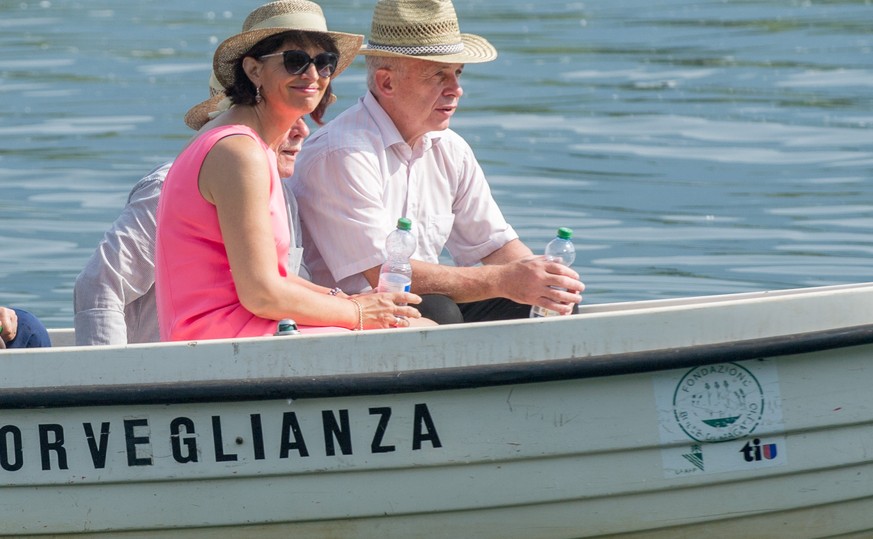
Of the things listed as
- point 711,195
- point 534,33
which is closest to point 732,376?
point 711,195

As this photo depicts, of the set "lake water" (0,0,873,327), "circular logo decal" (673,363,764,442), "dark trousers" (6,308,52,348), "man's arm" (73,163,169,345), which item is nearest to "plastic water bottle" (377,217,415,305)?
"man's arm" (73,163,169,345)

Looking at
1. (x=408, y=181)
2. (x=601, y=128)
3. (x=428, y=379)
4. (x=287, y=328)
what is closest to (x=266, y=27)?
(x=287, y=328)

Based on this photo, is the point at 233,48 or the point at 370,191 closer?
the point at 233,48

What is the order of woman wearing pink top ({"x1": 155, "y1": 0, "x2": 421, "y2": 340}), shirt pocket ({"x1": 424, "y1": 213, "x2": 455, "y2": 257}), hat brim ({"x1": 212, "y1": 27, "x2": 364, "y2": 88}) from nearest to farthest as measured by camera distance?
1. woman wearing pink top ({"x1": 155, "y1": 0, "x2": 421, "y2": 340})
2. hat brim ({"x1": 212, "y1": 27, "x2": 364, "y2": 88})
3. shirt pocket ({"x1": 424, "y1": 213, "x2": 455, "y2": 257})

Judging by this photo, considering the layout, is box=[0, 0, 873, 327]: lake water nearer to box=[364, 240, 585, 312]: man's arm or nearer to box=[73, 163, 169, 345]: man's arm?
box=[73, 163, 169, 345]: man's arm

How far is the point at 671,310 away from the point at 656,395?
225 millimetres

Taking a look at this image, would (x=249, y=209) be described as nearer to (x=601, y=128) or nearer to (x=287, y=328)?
(x=287, y=328)

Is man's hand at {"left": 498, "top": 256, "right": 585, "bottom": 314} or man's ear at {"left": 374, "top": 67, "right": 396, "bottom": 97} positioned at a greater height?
man's ear at {"left": 374, "top": 67, "right": 396, "bottom": 97}

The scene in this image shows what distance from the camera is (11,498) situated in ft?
Result: 13.9

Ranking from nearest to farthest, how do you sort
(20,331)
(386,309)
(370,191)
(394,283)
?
(386,309)
(394,283)
(20,331)
(370,191)

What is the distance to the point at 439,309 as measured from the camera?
4.79 meters

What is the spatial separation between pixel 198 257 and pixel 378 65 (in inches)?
42.1

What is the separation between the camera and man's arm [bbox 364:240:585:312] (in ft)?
15.1

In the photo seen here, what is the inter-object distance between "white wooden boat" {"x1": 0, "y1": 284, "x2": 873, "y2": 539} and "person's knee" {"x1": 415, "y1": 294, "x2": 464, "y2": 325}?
0.68m
